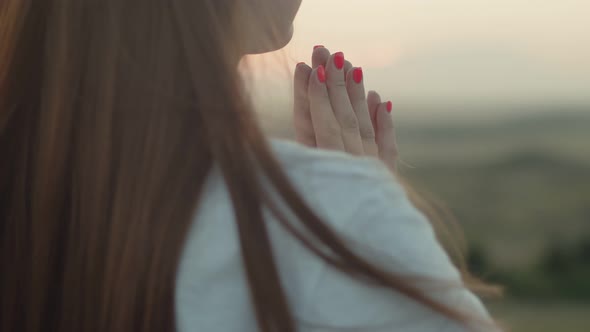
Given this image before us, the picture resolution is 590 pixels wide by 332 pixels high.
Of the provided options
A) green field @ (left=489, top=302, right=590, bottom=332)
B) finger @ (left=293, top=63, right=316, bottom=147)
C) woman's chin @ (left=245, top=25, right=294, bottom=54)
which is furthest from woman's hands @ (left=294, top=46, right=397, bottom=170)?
green field @ (left=489, top=302, right=590, bottom=332)

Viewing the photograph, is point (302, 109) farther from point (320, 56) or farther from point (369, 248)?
point (369, 248)

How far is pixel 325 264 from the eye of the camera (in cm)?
72

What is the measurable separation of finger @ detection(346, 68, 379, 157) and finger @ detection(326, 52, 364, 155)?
0.02 meters

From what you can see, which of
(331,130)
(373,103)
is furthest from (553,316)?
(331,130)

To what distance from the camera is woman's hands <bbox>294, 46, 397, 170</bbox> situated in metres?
1.11

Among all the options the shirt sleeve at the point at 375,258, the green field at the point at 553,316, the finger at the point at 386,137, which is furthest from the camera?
the green field at the point at 553,316

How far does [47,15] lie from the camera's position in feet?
2.75

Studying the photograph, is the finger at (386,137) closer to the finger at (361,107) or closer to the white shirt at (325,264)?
the finger at (361,107)

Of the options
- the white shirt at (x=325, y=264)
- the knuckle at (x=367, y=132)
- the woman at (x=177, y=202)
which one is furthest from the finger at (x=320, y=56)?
the white shirt at (x=325, y=264)

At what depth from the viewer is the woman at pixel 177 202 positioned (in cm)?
72

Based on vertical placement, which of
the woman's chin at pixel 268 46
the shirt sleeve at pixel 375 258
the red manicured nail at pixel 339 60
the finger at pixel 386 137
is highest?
the woman's chin at pixel 268 46

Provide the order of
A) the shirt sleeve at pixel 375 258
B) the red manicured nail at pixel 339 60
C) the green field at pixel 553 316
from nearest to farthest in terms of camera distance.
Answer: the shirt sleeve at pixel 375 258 < the red manicured nail at pixel 339 60 < the green field at pixel 553 316

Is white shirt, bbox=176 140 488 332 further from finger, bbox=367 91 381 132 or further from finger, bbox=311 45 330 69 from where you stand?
finger, bbox=367 91 381 132

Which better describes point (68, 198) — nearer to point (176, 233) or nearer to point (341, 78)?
point (176, 233)
